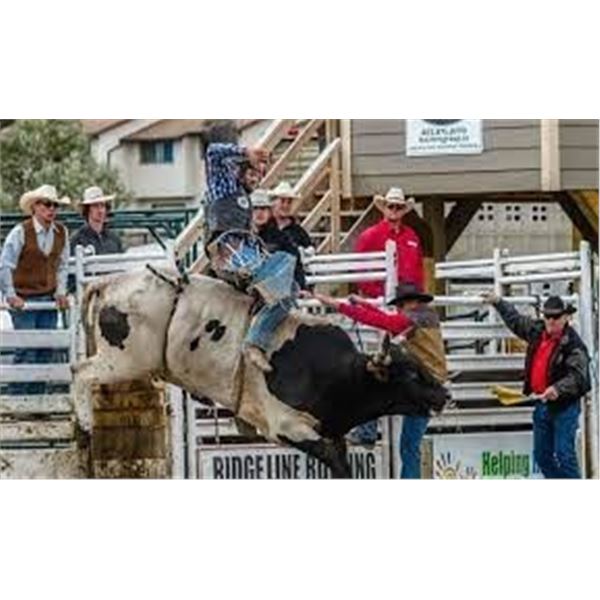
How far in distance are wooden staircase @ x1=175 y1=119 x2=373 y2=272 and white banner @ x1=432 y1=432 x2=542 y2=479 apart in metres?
0.95

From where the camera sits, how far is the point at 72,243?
636cm

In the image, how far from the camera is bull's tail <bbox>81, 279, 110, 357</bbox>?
250 inches

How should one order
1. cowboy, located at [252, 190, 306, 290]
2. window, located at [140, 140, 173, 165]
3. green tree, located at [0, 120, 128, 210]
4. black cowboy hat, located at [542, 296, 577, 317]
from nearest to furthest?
window, located at [140, 140, 173, 165] < green tree, located at [0, 120, 128, 210] < cowboy, located at [252, 190, 306, 290] < black cowboy hat, located at [542, 296, 577, 317]

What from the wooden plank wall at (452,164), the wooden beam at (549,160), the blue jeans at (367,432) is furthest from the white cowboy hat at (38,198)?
the wooden beam at (549,160)

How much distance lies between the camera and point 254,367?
6.35m

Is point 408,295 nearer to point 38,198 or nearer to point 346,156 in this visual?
point 346,156

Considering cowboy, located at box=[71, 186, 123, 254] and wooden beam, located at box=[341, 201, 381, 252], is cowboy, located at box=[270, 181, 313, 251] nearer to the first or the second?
wooden beam, located at box=[341, 201, 381, 252]

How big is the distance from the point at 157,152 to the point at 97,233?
534 millimetres

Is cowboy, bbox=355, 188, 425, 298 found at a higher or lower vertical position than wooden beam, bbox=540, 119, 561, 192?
lower

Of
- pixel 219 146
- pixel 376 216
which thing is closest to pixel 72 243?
pixel 219 146

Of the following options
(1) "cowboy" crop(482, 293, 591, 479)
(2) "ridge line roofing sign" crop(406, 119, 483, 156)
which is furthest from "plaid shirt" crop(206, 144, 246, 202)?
(1) "cowboy" crop(482, 293, 591, 479)

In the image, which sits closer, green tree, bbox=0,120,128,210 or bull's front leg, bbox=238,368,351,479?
green tree, bbox=0,120,128,210

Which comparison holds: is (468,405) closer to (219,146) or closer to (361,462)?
(361,462)

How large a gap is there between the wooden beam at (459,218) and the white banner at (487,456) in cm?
81
